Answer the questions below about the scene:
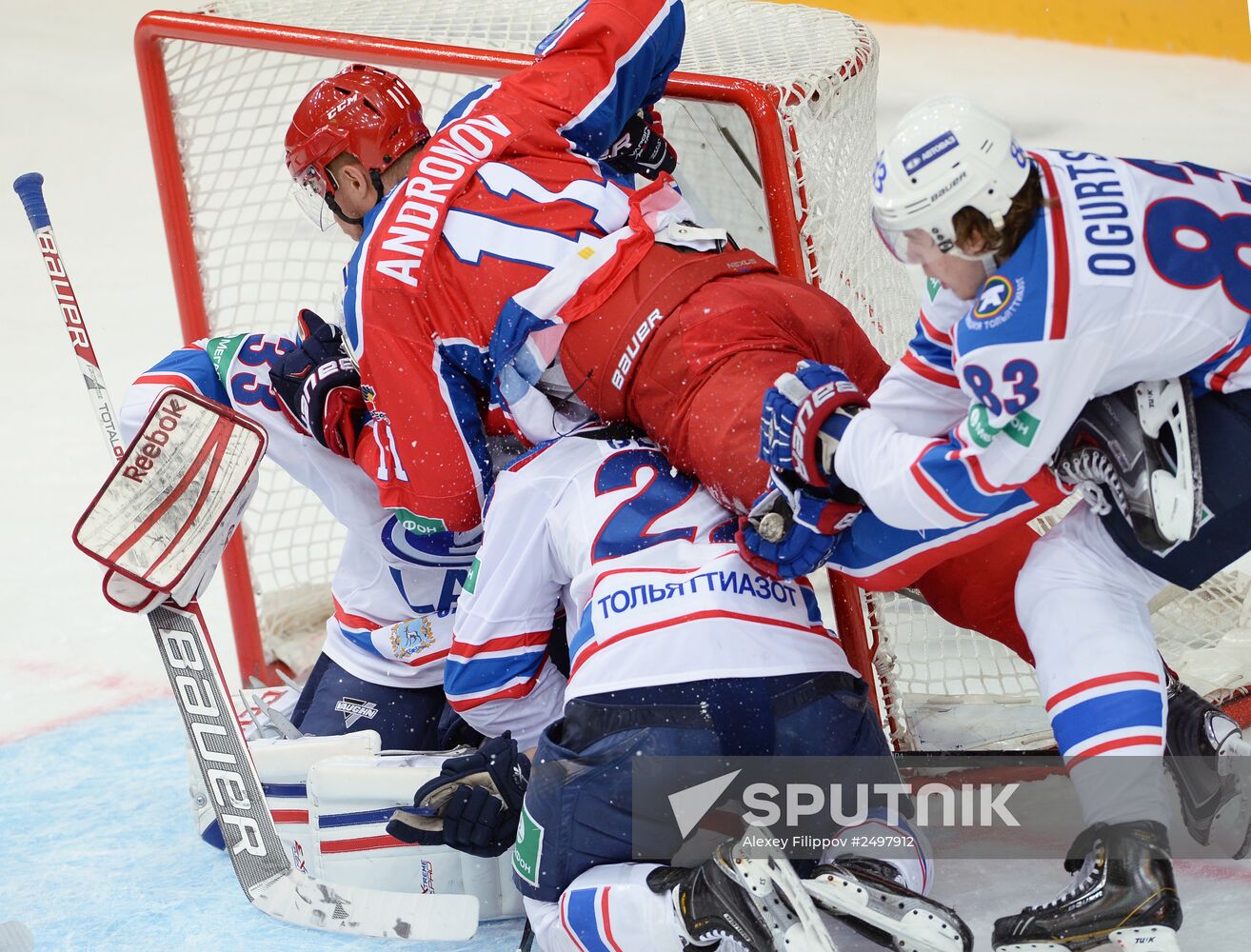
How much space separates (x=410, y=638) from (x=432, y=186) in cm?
82

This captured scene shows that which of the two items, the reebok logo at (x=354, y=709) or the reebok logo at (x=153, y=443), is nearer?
the reebok logo at (x=153, y=443)

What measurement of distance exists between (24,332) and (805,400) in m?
3.54

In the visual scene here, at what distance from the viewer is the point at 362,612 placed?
2566 mm

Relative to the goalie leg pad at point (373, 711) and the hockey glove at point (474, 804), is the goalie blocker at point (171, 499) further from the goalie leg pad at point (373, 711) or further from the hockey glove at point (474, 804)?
the hockey glove at point (474, 804)

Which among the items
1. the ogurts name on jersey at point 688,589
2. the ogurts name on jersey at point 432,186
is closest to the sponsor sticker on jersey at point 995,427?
the ogurts name on jersey at point 688,589

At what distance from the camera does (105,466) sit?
154 inches

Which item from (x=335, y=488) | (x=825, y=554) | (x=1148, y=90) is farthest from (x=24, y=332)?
(x=1148, y=90)

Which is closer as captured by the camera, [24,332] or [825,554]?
[825,554]

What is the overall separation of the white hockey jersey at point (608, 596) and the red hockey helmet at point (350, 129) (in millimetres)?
660

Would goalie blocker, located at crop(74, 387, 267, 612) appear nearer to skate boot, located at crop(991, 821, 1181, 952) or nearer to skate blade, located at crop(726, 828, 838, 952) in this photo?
skate blade, located at crop(726, 828, 838, 952)

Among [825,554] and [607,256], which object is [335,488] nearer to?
[607,256]

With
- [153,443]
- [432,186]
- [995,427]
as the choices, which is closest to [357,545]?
[153,443]

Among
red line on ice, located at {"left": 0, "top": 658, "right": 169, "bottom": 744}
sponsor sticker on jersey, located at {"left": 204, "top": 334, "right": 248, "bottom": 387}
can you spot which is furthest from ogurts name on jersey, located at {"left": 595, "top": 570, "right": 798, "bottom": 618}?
red line on ice, located at {"left": 0, "top": 658, "right": 169, "bottom": 744}

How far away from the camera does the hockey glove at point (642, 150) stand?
8.13 ft
